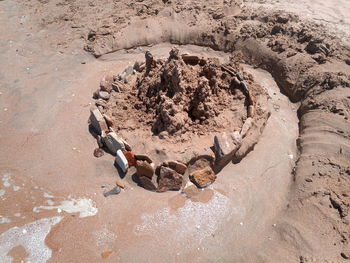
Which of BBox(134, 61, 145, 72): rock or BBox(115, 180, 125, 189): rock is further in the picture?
BBox(134, 61, 145, 72): rock

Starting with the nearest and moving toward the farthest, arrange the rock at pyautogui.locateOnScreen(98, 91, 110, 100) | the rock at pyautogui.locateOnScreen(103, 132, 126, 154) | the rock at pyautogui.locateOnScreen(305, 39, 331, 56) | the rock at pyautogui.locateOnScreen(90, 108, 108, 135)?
the rock at pyautogui.locateOnScreen(103, 132, 126, 154)
the rock at pyautogui.locateOnScreen(90, 108, 108, 135)
the rock at pyautogui.locateOnScreen(98, 91, 110, 100)
the rock at pyautogui.locateOnScreen(305, 39, 331, 56)

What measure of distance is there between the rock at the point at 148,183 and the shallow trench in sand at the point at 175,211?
0.07 m

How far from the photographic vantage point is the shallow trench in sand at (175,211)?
3184mm

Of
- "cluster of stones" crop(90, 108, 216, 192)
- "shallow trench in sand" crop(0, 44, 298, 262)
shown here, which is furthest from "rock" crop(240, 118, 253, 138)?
"cluster of stones" crop(90, 108, 216, 192)

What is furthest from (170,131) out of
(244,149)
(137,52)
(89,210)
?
(137,52)

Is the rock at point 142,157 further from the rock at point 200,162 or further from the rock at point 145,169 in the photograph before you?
the rock at point 200,162

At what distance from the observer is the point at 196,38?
6.12 meters

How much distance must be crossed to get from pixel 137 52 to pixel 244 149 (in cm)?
311

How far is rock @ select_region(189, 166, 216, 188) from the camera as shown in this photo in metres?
3.67

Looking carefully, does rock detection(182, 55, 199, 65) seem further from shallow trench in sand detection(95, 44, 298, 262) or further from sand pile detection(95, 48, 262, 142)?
shallow trench in sand detection(95, 44, 298, 262)

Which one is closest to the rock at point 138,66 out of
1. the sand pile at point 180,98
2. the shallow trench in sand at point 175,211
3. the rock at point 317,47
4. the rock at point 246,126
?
the sand pile at point 180,98

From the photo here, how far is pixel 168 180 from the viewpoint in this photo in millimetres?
3623

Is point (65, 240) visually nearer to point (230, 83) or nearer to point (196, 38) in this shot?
point (230, 83)

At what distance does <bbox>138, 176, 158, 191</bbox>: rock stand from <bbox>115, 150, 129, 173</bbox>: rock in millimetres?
237
